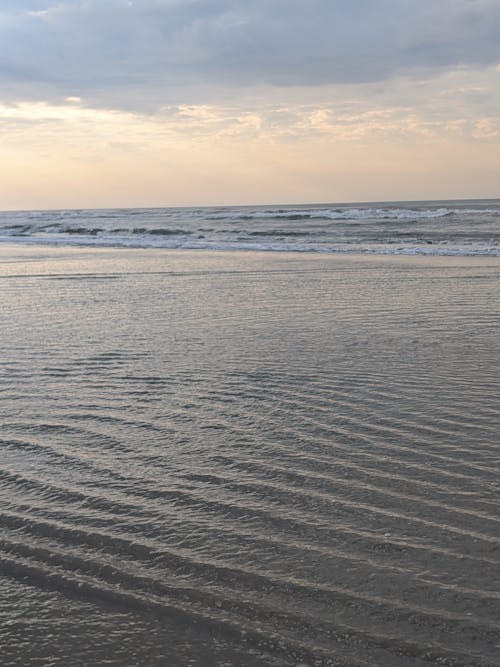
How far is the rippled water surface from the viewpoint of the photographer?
3148 mm

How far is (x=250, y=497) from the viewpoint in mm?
4566

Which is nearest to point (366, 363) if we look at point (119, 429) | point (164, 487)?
point (119, 429)

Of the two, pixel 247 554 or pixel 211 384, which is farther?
pixel 211 384

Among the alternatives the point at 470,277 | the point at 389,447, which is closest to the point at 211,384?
the point at 389,447

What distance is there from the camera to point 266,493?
4.62 metres

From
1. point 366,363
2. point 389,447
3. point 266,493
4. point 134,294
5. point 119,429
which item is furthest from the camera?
point 134,294

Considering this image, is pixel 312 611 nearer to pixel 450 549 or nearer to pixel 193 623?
pixel 193 623

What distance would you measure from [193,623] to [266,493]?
149cm

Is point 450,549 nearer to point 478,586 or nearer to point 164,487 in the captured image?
point 478,586

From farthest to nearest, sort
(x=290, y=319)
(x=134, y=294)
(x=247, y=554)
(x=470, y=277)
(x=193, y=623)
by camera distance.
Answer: (x=470, y=277) < (x=134, y=294) < (x=290, y=319) < (x=247, y=554) < (x=193, y=623)

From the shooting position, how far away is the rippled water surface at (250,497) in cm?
315

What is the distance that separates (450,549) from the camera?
3.84 metres

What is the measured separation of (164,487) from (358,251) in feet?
81.5

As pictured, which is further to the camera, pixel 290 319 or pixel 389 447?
pixel 290 319
